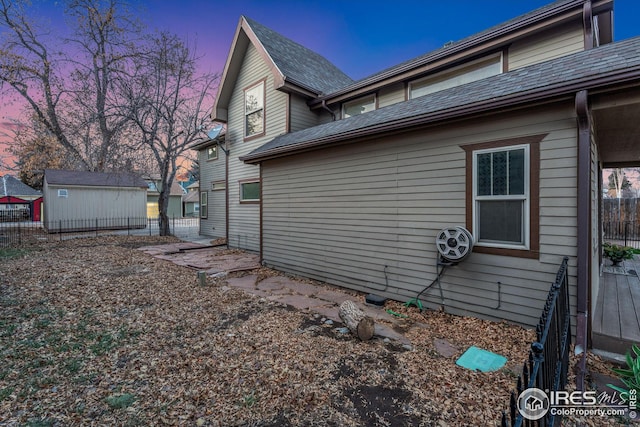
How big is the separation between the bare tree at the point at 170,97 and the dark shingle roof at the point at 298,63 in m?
5.01

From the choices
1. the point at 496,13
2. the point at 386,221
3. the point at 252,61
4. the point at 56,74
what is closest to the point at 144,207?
the point at 56,74

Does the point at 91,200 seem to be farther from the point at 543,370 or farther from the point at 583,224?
the point at 583,224

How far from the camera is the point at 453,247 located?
4117mm

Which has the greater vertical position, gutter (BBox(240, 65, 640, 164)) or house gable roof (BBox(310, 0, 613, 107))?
house gable roof (BBox(310, 0, 613, 107))

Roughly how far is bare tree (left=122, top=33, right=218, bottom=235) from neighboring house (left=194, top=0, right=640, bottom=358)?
7.35m

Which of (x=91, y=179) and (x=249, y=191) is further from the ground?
(x=91, y=179)

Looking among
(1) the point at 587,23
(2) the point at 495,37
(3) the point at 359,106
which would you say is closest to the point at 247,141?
(3) the point at 359,106

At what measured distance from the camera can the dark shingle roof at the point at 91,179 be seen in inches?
614

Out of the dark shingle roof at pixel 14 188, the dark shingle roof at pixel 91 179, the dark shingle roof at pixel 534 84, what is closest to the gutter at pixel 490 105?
the dark shingle roof at pixel 534 84

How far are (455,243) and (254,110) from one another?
8495 mm

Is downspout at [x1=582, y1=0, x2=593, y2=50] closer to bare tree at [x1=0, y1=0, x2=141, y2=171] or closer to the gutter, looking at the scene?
the gutter

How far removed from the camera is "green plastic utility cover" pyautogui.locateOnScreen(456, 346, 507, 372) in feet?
9.81

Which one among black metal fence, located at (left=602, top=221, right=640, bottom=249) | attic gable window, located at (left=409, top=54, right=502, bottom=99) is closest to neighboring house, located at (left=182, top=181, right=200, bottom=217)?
attic gable window, located at (left=409, top=54, right=502, bottom=99)

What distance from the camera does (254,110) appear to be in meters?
10.2
